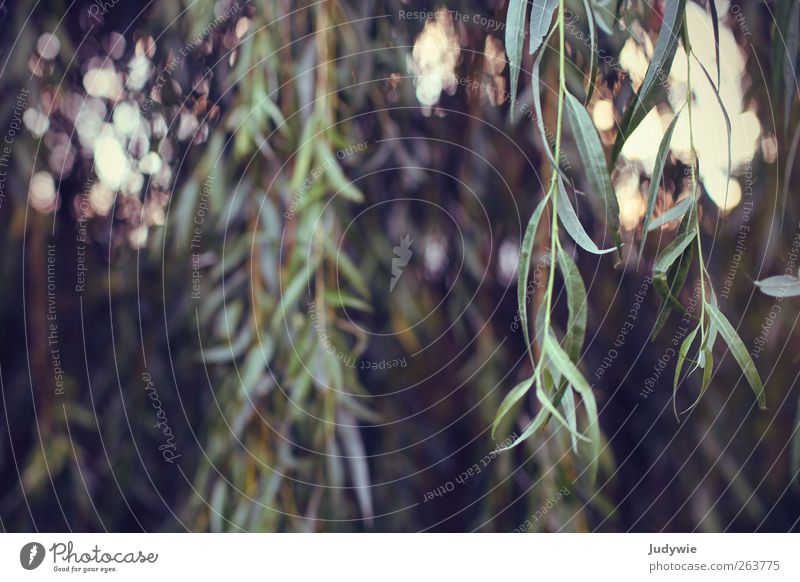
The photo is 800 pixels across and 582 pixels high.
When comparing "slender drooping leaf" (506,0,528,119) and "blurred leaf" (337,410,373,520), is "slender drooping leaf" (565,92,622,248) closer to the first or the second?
"slender drooping leaf" (506,0,528,119)

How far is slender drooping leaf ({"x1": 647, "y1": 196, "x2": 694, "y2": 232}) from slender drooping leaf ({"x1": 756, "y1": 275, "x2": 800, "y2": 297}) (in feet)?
0.36

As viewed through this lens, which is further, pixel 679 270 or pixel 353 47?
pixel 353 47

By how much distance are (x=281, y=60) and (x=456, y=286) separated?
24 centimetres

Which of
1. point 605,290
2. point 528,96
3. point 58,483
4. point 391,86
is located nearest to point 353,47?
point 391,86

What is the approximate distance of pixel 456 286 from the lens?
0.66 m

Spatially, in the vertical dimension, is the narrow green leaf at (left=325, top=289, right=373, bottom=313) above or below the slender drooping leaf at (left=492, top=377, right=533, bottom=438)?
above

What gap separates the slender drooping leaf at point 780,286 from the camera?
0.68m

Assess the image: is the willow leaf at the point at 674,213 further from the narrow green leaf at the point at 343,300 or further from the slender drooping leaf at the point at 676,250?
the narrow green leaf at the point at 343,300

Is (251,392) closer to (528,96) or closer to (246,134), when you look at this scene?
(246,134)

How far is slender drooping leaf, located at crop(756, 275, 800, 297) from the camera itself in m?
0.68

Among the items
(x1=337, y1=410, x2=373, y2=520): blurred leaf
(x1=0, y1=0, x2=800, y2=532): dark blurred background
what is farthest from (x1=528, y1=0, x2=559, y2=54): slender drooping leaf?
(x1=337, y1=410, x2=373, y2=520): blurred leaf

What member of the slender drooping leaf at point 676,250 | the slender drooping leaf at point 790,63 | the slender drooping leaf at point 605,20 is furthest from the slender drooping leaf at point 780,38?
the slender drooping leaf at point 676,250

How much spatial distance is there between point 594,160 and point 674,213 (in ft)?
0.58
